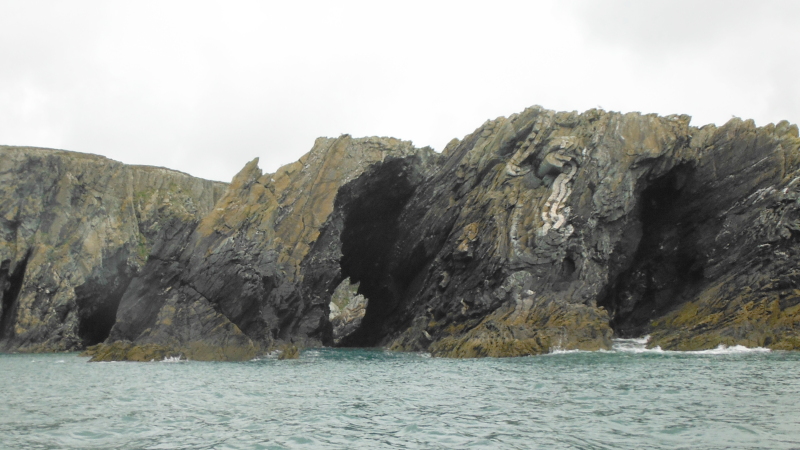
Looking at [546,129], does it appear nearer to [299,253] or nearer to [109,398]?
[299,253]

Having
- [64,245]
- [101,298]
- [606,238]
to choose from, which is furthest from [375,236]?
[64,245]

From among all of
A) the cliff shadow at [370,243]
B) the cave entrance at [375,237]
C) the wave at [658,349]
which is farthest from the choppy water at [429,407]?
the cave entrance at [375,237]

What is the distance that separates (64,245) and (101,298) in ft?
27.2

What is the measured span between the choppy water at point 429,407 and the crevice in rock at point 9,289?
46653 mm

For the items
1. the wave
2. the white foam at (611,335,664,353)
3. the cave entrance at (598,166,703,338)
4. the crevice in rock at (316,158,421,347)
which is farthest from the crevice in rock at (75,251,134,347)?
the wave

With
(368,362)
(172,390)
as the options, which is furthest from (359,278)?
(172,390)

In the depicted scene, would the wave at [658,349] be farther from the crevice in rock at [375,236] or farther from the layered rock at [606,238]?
the crevice in rock at [375,236]

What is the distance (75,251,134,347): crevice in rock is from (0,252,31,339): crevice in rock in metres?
7.20

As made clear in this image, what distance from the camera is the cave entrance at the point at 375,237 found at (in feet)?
212

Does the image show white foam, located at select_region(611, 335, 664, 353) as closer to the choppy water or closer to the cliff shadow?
the choppy water

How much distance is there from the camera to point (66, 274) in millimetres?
76625

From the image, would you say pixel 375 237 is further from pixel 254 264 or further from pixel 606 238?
pixel 606 238

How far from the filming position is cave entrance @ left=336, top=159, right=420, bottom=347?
64.7 metres

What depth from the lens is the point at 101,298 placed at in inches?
3103
